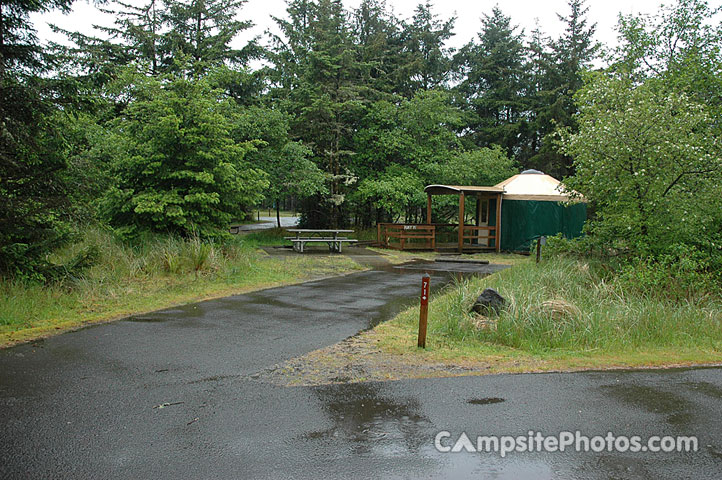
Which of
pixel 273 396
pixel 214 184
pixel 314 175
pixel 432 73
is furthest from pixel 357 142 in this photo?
pixel 273 396

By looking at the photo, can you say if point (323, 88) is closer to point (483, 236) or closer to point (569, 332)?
point (483, 236)

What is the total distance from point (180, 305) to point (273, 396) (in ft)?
13.8

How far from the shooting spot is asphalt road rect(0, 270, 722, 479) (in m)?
2.93

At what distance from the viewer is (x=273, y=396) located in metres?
4.02

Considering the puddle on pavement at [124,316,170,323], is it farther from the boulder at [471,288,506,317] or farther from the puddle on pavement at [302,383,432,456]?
the boulder at [471,288,506,317]

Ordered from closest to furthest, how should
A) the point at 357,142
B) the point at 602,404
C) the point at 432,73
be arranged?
the point at 602,404, the point at 357,142, the point at 432,73

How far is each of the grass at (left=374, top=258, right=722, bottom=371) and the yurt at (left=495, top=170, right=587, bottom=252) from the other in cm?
1051

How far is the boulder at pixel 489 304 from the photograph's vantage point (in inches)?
250

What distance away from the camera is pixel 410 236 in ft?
59.6

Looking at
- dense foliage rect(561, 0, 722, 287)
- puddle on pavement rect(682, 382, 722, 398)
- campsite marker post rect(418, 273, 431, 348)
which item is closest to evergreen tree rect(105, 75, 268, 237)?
campsite marker post rect(418, 273, 431, 348)

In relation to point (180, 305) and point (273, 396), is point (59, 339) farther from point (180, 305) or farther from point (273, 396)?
point (273, 396)

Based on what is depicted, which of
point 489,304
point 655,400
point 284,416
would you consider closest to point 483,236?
point 489,304

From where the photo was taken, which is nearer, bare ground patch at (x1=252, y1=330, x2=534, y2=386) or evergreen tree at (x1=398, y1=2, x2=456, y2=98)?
bare ground patch at (x1=252, y1=330, x2=534, y2=386)

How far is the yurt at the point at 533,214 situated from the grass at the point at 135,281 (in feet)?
25.9
